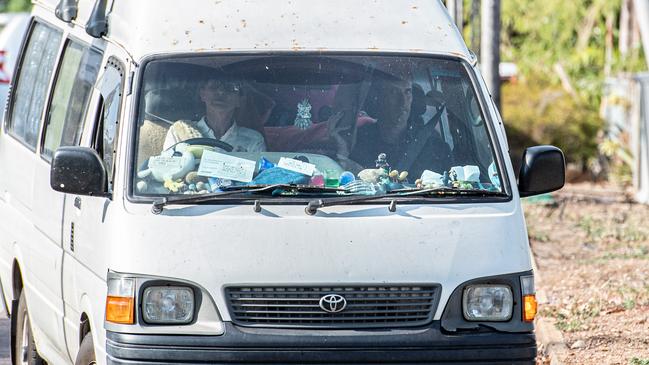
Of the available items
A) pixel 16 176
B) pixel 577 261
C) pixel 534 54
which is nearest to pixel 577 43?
pixel 534 54

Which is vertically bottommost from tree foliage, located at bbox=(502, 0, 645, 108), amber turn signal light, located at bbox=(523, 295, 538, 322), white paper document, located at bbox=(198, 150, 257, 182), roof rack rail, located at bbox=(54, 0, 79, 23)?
tree foliage, located at bbox=(502, 0, 645, 108)

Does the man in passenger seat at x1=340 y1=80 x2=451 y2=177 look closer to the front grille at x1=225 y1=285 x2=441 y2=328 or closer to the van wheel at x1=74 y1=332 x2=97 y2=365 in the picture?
the front grille at x1=225 y1=285 x2=441 y2=328

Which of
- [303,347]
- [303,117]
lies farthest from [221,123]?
[303,347]

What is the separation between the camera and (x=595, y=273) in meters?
10.8

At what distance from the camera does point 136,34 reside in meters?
6.01

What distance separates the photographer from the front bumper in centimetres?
527

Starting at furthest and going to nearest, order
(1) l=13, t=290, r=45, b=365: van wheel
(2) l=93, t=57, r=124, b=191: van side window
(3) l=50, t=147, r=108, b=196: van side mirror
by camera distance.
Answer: (1) l=13, t=290, r=45, b=365: van wheel
(2) l=93, t=57, r=124, b=191: van side window
(3) l=50, t=147, r=108, b=196: van side mirror

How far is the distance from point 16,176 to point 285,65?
2331 millimetres

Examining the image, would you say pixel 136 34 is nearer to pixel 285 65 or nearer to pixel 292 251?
pixel 285 65

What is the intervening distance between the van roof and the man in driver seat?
18 cm

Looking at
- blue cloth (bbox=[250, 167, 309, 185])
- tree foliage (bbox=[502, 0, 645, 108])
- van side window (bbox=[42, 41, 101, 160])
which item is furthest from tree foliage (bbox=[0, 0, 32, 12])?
blue cloth (bbox=[250, 167, 309, 185])

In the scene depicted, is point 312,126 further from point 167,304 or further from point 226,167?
Answer: point 167,304

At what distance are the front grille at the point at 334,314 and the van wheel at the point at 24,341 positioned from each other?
8.31ft

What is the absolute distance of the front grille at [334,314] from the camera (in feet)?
17.5
